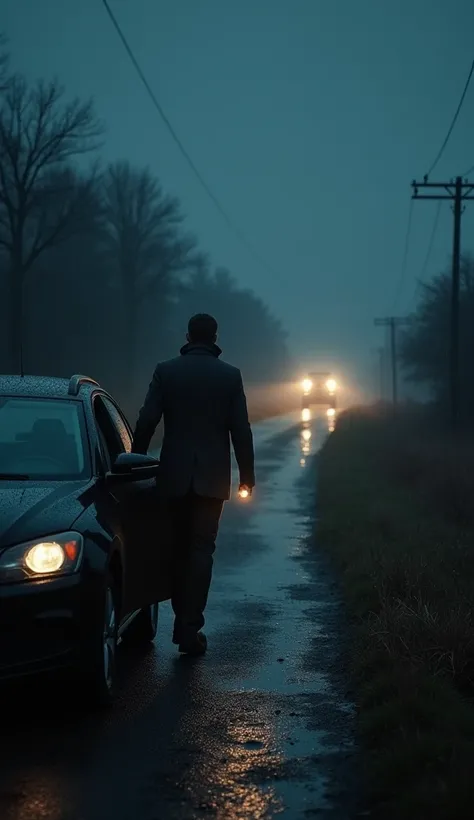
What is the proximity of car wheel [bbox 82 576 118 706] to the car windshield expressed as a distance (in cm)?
75

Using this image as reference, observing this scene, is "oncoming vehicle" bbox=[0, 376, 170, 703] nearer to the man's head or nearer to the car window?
the car window

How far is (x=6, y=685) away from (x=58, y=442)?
6.02ft

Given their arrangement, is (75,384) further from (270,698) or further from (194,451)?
(270,698)

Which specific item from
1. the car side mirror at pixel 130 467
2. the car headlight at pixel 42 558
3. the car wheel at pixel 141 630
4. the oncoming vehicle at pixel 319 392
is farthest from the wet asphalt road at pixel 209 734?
the oncoming vehicle at pixel 319 392

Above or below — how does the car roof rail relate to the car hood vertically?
above

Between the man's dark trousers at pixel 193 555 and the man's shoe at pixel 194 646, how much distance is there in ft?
0.08

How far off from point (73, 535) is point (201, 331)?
96.9 inches

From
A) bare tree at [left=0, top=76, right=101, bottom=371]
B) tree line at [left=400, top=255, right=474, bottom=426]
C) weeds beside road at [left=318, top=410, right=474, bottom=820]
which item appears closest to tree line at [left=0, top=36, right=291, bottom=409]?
bare tree at [left=0, top=76, right=101, bottom=371]

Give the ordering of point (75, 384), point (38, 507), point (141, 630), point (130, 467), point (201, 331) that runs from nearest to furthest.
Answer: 1. point (38, 507)
2. point (130, 467)
3. point (75, 384)
4. point (201, 331)
5. point (141, 630)

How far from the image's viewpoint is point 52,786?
5109 mm

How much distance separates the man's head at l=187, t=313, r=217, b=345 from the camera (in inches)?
322

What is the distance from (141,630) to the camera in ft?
27.5

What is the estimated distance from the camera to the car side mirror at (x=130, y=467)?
7008 millimetres

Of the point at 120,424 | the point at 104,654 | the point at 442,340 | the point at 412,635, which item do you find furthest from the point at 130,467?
the point at 442,340
